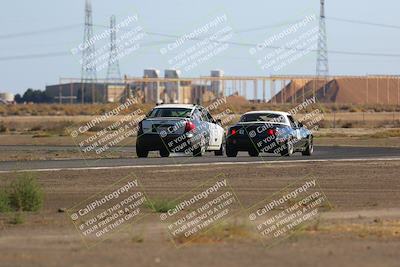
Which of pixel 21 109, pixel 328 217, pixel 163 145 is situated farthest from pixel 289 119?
pixel 21 109

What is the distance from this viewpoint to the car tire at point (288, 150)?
33.5 m

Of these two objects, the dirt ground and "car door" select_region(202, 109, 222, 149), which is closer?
the dirt ground

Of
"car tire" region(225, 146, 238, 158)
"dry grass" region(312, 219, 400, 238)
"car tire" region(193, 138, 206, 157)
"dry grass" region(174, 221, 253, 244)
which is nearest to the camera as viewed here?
"dry grass" region(174, 221, 253, 244)

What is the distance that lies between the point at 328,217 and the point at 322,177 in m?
7.86

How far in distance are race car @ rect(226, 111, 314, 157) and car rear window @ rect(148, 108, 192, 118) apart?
1679mm

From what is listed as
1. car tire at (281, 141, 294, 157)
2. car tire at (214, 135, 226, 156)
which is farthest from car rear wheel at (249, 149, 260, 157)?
car tire at (214, 135, 226, 156)

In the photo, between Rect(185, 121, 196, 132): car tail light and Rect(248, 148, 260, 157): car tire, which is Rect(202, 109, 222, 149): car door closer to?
Rect(248, 148, 260, 157): car tire

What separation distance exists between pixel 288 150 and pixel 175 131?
398cm

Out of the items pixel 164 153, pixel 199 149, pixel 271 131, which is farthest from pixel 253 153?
pixel 164 153

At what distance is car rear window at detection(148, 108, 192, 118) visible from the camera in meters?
32.8

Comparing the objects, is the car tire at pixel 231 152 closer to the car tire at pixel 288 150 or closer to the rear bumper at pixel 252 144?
the rear bumper at pixel 252 144

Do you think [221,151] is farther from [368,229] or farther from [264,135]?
[368,229]

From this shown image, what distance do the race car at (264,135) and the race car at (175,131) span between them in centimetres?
88

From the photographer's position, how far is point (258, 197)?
2133 cm
